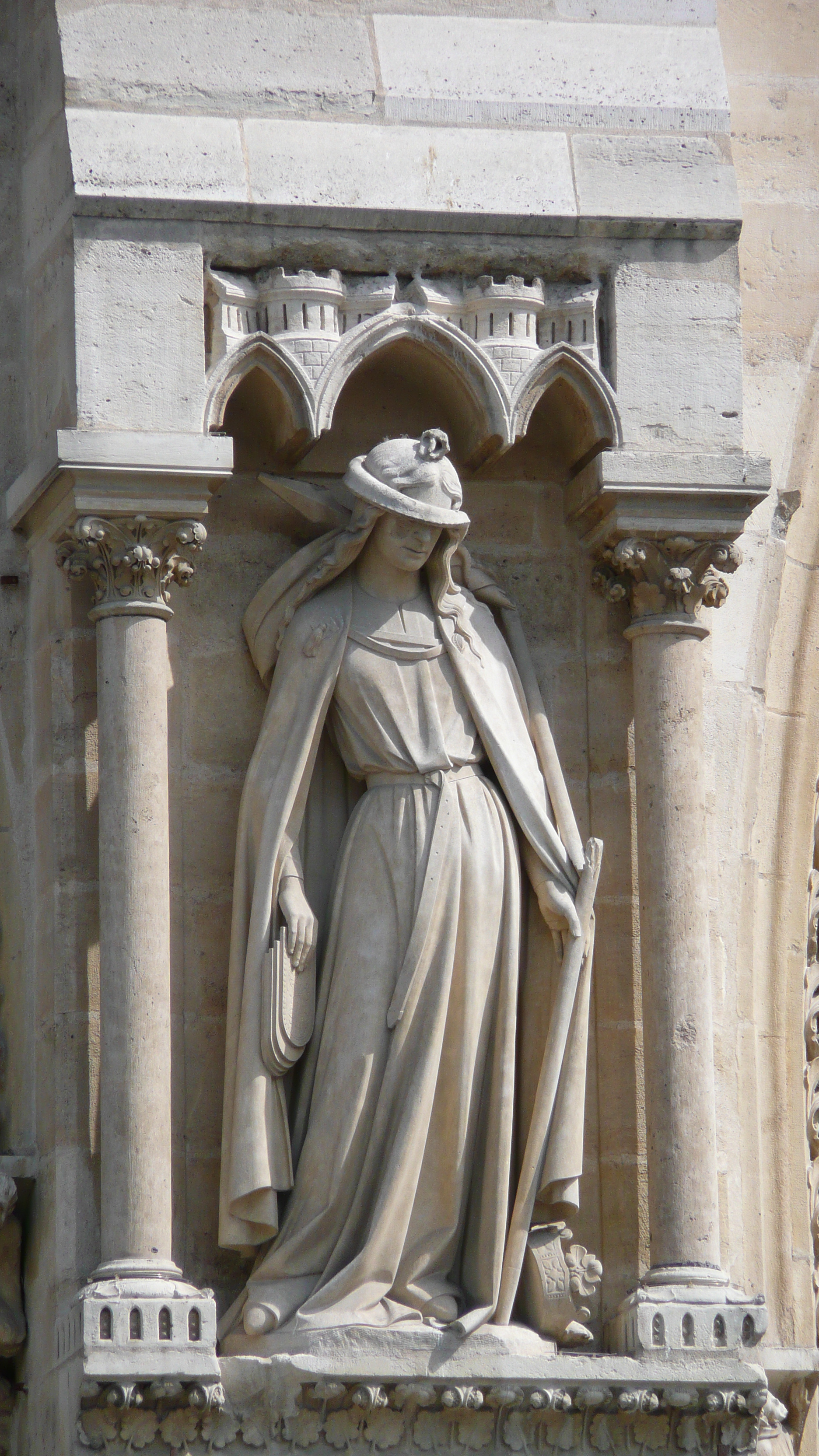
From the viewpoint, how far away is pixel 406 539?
8.31 metres

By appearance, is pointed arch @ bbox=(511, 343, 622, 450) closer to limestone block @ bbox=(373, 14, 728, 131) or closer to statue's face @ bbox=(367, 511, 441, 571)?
statue's face @ bbox=(367, 511, 441, 571)

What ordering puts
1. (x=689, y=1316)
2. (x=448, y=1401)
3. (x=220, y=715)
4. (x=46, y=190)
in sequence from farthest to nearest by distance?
(x=46, y=190), (x=220, y=715), (x=689, y=1316), (x=448, y=1401)

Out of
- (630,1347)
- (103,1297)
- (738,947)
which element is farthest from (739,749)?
(103,1297)

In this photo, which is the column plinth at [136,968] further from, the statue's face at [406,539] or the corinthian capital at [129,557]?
the statue's face at [406,539]

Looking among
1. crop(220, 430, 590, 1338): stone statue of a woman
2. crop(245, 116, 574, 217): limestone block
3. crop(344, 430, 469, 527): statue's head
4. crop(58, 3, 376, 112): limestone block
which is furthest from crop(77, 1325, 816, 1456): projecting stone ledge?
crop(58, 3, 376, 112): limestone block

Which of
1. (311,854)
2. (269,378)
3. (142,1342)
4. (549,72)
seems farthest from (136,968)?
(549,72)

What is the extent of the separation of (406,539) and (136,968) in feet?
4.34

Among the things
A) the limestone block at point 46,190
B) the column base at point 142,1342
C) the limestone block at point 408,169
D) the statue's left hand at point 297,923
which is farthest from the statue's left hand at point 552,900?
the limestone block at point 46,190

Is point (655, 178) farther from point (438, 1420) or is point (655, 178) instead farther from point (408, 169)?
point (438, 1420)

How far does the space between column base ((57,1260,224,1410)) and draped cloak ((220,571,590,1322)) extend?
0.34m

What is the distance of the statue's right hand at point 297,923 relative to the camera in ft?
26.7

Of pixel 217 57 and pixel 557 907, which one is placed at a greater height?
pixel 217 57

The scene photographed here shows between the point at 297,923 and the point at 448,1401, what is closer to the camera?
the point at 448,1401

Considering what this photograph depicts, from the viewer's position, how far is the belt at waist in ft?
27.1
